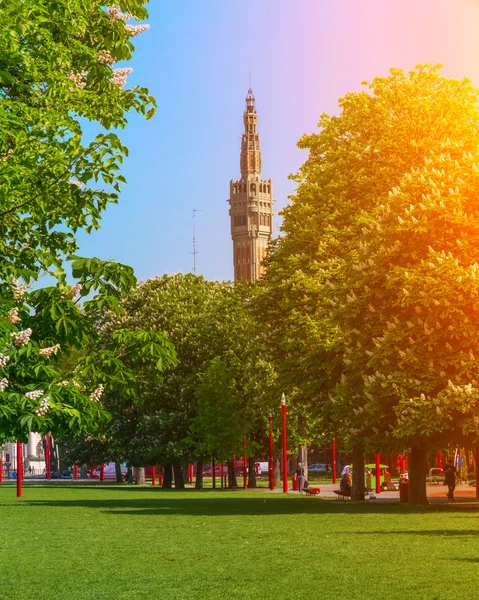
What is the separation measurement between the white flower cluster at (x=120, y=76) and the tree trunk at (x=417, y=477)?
24.6 m

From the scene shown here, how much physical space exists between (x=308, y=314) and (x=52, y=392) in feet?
107

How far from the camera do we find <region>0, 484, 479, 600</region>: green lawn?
58.1 feet

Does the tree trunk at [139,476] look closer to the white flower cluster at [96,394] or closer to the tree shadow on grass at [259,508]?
→ the tree shadow on grass at [259,508]

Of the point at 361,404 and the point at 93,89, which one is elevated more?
the point at 93,89

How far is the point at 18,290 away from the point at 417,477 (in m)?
27.9

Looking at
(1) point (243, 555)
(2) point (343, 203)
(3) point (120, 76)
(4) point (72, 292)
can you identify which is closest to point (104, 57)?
(3) point (120, 76)

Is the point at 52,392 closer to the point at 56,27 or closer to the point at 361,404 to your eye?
the point at 56,27

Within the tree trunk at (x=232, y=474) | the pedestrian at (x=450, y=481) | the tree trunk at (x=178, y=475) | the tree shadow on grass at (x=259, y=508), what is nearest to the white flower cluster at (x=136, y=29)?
the tree shadow on grass at (x=259, y=508)

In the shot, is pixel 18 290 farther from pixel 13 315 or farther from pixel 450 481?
pixel 450 481

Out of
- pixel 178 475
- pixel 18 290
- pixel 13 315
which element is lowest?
pixel 178 475

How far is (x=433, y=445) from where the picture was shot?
4125 cm

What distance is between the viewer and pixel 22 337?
16953mm

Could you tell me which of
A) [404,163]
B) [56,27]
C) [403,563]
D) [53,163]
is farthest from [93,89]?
[404,163]

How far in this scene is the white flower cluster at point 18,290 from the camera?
18.5 meters
